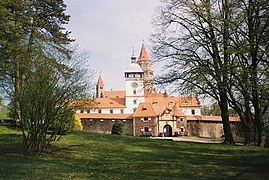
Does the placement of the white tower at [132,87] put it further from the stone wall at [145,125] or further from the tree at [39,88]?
the tree at [39,88]

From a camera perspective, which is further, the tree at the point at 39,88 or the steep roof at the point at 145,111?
the steep roof at the point at 145,111

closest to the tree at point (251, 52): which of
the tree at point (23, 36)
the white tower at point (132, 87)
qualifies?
the tree at point (23, 36)

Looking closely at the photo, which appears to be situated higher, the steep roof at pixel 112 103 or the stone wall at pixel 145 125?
the steep roof at pixel 112 103

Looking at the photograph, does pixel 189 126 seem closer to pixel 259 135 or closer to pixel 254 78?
pixel 259 135

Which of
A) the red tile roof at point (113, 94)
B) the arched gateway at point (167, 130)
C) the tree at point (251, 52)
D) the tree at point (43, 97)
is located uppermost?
the red tile roof at point (113, 94)

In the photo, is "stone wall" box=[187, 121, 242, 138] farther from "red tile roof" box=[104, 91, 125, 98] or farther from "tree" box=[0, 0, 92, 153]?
"red tile roof" box=[104, 91, 125, 98]

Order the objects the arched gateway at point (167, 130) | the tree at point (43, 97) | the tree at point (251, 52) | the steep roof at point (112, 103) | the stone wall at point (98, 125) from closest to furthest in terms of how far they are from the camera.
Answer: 1. the tree at point (43, 97)
2. the tree at point (251, 52)
3. the stone wall at point (98, 125)
4. the arched gateway at point (167, 130)
5. the steep roof at point (112, 103)

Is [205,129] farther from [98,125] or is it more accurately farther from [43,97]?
[43,97]

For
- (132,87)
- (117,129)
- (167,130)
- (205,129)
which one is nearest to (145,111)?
(167,130)

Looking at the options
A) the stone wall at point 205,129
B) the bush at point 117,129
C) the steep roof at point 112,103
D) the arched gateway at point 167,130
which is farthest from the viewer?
the steep roof at point 112,103

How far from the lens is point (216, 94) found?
61.5 ft

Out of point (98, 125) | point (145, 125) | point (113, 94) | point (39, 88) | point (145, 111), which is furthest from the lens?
point (113, 94)

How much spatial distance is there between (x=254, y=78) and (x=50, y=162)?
376 inches

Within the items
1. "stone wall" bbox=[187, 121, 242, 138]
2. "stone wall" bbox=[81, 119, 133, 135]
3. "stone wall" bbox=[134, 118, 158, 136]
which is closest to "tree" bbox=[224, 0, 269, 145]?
"stone wall" bbox=[187, 121, 242, 138]
